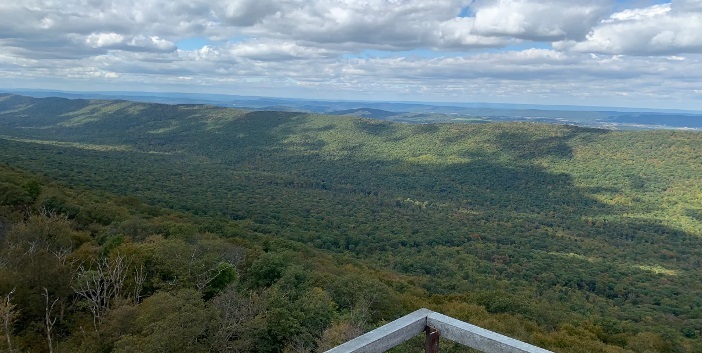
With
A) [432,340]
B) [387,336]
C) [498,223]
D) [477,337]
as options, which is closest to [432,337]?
[432,340]

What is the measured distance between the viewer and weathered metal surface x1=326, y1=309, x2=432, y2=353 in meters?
3.46

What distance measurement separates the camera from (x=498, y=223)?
118 metres

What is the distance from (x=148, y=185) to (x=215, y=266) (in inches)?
3057

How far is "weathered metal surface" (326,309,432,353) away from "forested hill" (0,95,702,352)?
16.6 metres

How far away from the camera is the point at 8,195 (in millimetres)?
41125

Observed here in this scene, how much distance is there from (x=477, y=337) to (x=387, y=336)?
2.55ft

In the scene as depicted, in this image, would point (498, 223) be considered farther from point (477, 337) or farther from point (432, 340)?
point (477, 337)

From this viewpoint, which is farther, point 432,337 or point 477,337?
point 432,337

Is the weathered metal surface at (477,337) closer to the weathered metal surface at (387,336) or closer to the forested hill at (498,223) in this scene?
the weathered metal surface at (387,336)

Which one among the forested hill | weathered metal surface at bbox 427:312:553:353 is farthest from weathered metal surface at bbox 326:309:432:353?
the forested hill

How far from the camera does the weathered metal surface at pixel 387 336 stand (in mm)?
3457

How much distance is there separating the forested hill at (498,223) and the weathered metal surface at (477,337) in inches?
656

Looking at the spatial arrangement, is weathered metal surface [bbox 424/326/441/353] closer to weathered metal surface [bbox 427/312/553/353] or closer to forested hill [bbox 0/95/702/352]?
weathered metal surface [bbox 427/312/553/353]

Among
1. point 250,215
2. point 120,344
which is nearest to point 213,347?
point 120,344
